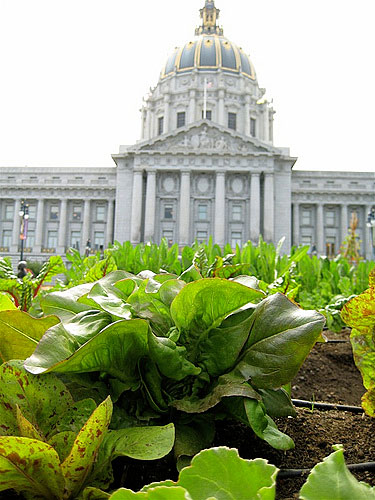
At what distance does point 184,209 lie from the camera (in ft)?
123

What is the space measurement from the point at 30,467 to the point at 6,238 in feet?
144

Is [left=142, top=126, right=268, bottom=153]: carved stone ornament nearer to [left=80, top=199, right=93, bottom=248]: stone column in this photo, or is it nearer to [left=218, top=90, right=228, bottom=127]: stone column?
[left=80, top=199, right=93, bottom=248]: stone column

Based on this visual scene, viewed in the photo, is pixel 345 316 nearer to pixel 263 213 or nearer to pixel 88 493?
pixel 88 493

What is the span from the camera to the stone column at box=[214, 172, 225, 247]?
37.1 metres

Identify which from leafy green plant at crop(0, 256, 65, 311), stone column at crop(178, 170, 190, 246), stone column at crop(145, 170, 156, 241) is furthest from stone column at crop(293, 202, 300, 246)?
leafy green plant at crop(0, 256, 65, 311)

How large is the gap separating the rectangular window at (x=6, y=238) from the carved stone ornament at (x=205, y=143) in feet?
49.7

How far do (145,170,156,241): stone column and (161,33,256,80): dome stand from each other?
21621mm

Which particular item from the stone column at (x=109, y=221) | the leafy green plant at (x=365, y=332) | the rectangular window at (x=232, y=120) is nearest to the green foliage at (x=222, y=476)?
the leafy green plant at (x=365, y=332)

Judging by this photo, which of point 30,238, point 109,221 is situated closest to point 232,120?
point 109,221

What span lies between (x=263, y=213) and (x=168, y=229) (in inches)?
315

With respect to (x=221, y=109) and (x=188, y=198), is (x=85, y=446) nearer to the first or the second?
(x=188, y=198)

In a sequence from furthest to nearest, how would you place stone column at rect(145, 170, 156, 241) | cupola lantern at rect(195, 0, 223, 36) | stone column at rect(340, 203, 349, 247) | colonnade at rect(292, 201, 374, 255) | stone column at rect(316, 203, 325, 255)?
cupola lantern at rect(195, 0, 223, 36) < stone column at rect(316, 203, 325, 255) < colonnade at rect(292, 201, 374, 255) < stone column at rect(340, 203, 349, 247) < stone column at rect(145, 170, 156, 241)

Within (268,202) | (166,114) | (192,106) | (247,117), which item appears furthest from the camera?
(166,114)

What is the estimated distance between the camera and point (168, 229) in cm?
3822
